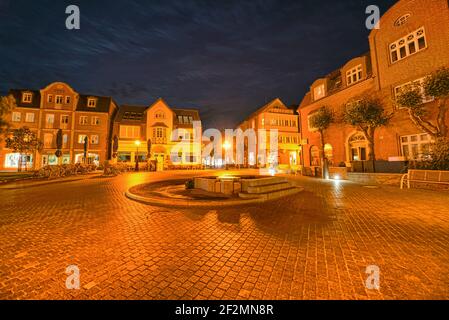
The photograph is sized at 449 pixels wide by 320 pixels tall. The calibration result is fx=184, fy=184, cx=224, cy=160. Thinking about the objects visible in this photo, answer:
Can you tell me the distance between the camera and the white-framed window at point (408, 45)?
13.9 metres

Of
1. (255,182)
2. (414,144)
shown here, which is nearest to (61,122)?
(255,182)

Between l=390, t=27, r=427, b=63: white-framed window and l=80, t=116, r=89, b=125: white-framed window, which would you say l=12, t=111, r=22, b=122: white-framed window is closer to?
l=80, t=116, r=89, b=125: white-framed window

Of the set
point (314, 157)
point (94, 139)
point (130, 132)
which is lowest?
point (314, 157)

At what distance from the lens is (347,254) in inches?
130

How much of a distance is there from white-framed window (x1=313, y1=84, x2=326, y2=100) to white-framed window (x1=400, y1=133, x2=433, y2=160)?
34.6 ft

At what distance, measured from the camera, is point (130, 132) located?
33406 mm

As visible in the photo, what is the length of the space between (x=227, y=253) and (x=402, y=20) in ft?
75.0

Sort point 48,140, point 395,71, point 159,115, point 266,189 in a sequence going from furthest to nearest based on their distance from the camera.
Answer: point 159,115
point 48,140
point 395,71
point 266,189

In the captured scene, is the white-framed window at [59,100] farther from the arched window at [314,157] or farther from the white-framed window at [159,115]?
the arched window at [314,157]

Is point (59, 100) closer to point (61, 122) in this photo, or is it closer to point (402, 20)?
point (61, 122)

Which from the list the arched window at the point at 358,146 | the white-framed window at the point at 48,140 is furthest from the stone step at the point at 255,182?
the white-framed window at the point at 48,140

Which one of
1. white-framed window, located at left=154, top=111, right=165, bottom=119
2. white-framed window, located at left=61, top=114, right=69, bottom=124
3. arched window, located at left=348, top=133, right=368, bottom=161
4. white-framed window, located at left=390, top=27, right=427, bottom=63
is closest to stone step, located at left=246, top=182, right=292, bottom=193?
arched window, located at left=348, top=133, right=368, bottom=161

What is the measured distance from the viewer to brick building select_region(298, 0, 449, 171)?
13.2 metres
